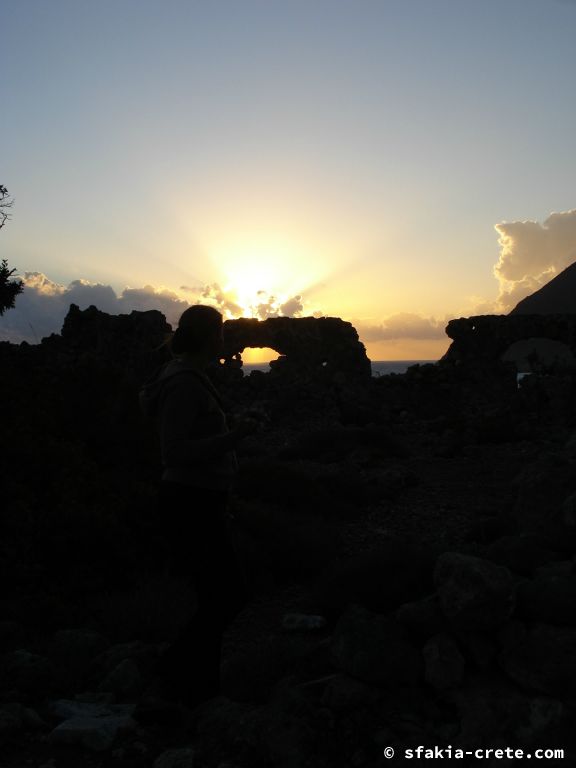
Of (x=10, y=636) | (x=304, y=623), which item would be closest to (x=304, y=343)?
(x=304, y=623)

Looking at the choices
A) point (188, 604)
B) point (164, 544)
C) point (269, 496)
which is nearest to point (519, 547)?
point (188, 604)

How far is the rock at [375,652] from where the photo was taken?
3225 millimetres

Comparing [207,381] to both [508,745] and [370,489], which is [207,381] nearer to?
[508,745]

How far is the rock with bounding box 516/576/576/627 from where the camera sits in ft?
11.0

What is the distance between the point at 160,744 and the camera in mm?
3172

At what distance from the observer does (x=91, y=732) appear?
124 inches

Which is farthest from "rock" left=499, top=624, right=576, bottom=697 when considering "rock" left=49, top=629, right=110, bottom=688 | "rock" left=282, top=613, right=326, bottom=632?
"rock" left=49, top=629, right=110, bottom=688

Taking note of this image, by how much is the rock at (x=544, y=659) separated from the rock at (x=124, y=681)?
210 centimetres

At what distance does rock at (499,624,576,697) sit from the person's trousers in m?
1.36

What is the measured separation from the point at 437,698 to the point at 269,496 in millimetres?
5852

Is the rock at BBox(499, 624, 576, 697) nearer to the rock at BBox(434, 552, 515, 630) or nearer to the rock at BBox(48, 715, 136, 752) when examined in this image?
the rock at BBox(434, 552, 515, 630)

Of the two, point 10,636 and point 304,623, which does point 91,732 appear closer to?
point 10,636

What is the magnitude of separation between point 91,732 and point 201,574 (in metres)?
0.92

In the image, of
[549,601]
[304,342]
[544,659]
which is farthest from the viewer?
[304,342]
